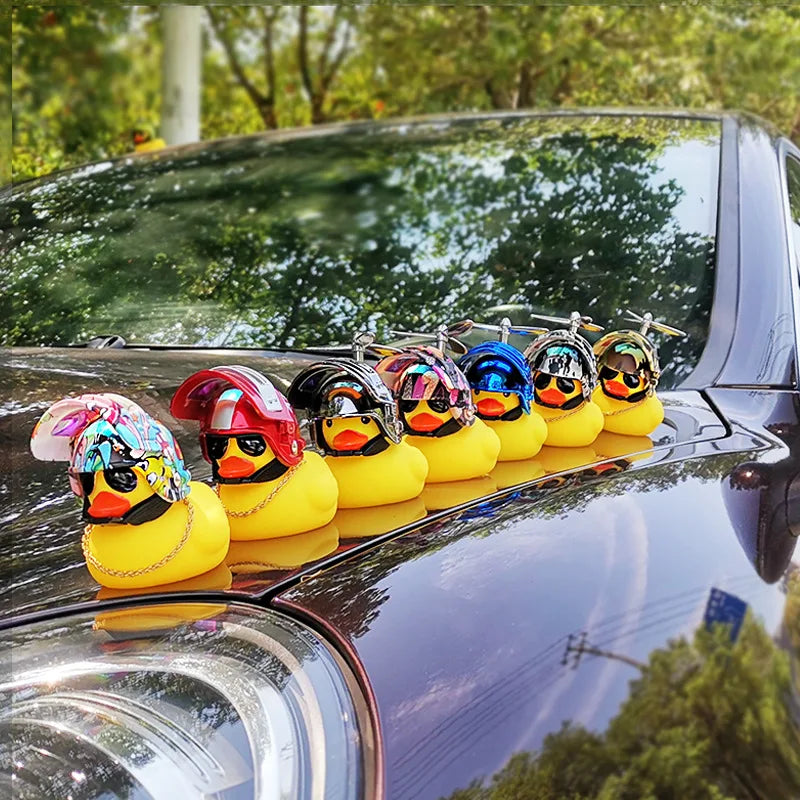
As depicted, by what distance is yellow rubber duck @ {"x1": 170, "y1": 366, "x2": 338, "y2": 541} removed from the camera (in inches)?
48.6

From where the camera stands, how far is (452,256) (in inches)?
83.0

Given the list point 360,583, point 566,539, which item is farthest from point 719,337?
point 360,583

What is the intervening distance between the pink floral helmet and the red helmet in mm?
205

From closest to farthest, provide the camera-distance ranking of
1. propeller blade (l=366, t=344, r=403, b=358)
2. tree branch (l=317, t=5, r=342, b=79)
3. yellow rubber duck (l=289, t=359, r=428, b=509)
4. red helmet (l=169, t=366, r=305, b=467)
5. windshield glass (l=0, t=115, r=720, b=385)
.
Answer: red helmet (l=169, t=366, r=305, b=467) < yellow rubber duck (l=289, t=359, r=428, b=509) < propeller blade (l=366, t=344, r=403, b=358) < windshield glass (l=0, t=115, r=720, b=385) < tree branch (l=317, t=5, r=342, b=79)

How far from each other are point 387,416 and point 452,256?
0.84 meters

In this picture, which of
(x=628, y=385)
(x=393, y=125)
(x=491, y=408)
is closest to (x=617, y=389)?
(x=628, y=385)

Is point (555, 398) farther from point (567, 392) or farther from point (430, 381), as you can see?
point (430, 381)

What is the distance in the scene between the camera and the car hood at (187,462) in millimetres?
1097

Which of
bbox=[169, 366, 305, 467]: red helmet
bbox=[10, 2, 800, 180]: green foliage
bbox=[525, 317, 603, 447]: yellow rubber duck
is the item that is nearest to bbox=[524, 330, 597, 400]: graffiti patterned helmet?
bbox=[525, 317, 603, 447]: yellow rubber duck

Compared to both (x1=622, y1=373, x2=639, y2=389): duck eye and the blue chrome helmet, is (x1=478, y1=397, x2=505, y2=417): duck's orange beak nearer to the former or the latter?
the blue chrome helmet

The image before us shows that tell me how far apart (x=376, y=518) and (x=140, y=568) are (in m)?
0.32

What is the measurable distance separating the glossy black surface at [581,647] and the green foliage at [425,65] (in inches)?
A: 223

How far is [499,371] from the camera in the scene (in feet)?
5.05

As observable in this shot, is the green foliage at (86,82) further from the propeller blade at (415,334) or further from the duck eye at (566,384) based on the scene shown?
the duck eye at (566,384)
